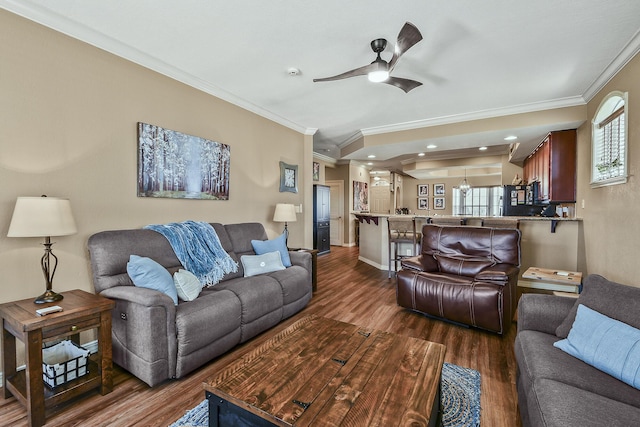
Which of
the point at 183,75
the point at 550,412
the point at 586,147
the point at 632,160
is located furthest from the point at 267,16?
the point at 586,147

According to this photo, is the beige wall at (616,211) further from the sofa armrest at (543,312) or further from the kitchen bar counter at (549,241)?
the sofa armrest at (543,312)

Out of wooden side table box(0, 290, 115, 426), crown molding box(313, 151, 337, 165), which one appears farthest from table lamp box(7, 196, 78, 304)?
crown molding box(313, 151, 337, 165)

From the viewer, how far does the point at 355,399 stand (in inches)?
46.9

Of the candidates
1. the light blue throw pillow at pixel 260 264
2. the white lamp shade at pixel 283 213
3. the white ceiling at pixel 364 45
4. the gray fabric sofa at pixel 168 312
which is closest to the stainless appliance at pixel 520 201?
the white ceiling at pixel 364 45

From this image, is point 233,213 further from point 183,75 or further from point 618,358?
point 618,358

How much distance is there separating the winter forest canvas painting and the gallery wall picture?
5526 millimetres

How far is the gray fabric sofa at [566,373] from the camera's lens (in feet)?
3.55

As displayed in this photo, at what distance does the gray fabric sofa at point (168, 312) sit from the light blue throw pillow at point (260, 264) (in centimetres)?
16

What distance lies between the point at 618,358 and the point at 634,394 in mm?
147

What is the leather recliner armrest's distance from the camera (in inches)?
132

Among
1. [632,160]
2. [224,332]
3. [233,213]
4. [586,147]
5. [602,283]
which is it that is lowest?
[224,332]

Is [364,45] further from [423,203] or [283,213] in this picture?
[423,203]

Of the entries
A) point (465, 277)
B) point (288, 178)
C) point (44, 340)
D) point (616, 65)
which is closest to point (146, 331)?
point (44, 340)

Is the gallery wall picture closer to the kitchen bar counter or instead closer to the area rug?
the kitchen bar counter
